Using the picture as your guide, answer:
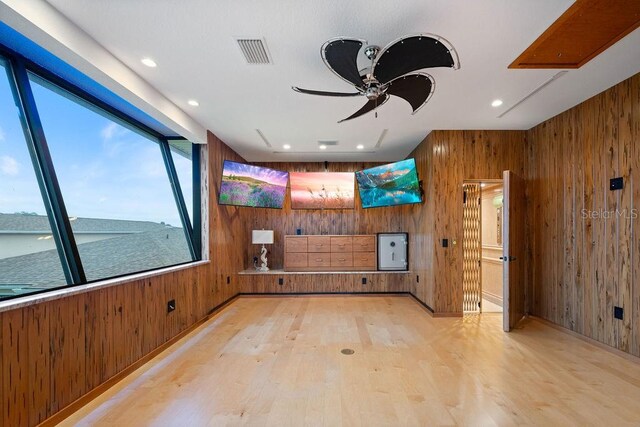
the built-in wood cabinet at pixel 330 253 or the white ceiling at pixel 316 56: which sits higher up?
the white ceiling at pixel 316 56

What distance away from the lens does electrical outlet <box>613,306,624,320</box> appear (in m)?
2.90

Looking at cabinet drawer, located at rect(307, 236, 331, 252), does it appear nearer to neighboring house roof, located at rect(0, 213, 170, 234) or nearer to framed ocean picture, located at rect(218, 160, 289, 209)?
framed ocean picture, located at rect(218, 160, 289, 209)

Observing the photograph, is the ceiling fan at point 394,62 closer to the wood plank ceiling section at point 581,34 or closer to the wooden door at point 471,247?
the wood plank ceiling section at point 581,34

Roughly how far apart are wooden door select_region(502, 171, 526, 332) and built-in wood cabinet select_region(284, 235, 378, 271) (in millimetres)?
2484

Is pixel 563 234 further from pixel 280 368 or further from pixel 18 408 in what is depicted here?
pixel 18 408

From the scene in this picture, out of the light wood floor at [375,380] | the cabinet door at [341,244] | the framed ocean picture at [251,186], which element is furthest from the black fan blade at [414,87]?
the cabinet door at [341,244]

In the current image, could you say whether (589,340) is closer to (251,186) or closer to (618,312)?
(618,312)

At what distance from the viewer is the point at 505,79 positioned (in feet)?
9.09

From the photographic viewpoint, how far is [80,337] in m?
2.16

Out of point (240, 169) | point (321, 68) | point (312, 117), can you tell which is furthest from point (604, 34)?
point (240, 169)

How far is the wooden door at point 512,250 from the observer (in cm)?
367

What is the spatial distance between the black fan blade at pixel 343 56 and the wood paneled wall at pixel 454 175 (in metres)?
2.76

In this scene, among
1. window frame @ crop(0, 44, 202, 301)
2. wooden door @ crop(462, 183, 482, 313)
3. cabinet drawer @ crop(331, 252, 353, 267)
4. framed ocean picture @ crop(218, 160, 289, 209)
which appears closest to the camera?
window frame @ crop(0, 44, 202, 301)

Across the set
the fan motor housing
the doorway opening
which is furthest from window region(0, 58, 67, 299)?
the doorway opening
